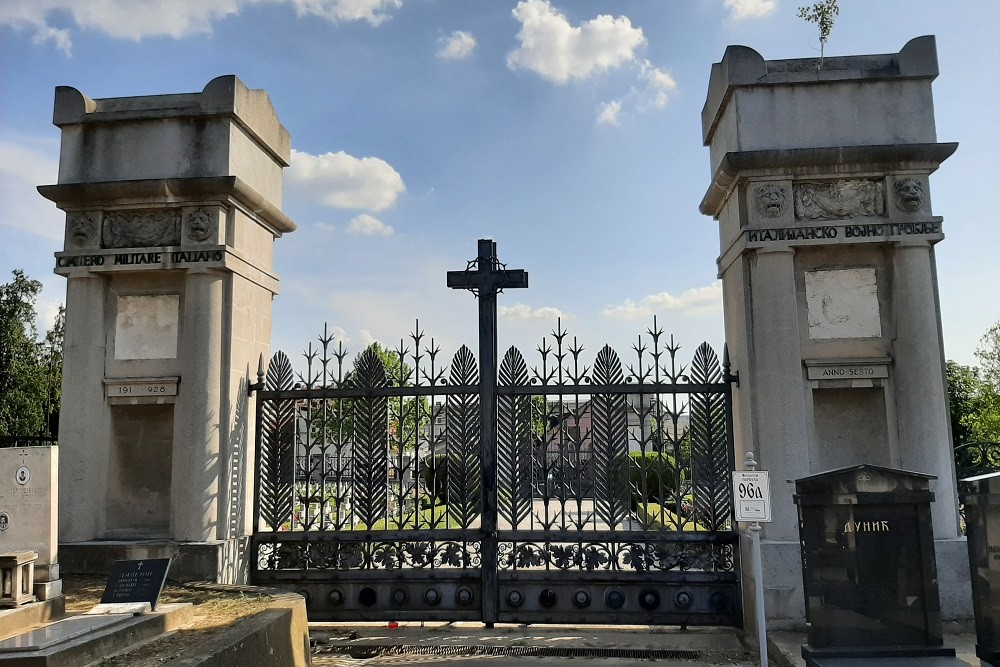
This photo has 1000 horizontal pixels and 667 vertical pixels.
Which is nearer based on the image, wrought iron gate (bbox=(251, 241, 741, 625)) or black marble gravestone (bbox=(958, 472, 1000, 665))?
black marble gravestone (bbox=(958, 472, 1000, 665))

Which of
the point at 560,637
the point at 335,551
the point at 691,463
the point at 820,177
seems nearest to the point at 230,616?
the point at 335,551

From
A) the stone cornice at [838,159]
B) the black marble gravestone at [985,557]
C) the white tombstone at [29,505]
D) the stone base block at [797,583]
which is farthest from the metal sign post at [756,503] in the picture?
the white tombstone at [29,505]

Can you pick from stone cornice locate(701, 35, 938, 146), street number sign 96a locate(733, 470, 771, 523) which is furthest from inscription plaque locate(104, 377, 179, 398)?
stone cornice locate(701, 35, 938, 146)

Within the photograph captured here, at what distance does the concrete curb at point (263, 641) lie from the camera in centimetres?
412

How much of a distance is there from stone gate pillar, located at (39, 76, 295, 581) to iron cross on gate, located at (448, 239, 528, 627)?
2.48 meters

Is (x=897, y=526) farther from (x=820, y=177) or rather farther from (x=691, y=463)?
(x=820, y=177)

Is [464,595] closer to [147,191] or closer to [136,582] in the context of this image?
[136,582]

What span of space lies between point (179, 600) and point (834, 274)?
661 centimetres

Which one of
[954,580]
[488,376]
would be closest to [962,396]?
[954,580]

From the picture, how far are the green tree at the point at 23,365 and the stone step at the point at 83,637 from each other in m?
23.8

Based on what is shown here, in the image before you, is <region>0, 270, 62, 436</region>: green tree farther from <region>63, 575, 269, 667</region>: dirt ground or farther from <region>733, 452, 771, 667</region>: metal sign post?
<region>733, 452, 771, 667</region>: metal sign post

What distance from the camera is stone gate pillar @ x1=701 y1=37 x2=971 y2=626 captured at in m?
6.30

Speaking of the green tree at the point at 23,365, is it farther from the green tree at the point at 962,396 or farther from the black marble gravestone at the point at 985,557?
the green tree at the point at 962,396

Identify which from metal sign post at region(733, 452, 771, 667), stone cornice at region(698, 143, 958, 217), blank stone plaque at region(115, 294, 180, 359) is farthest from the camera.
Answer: blank stone plaque at region(115, 294, 180, 359)
